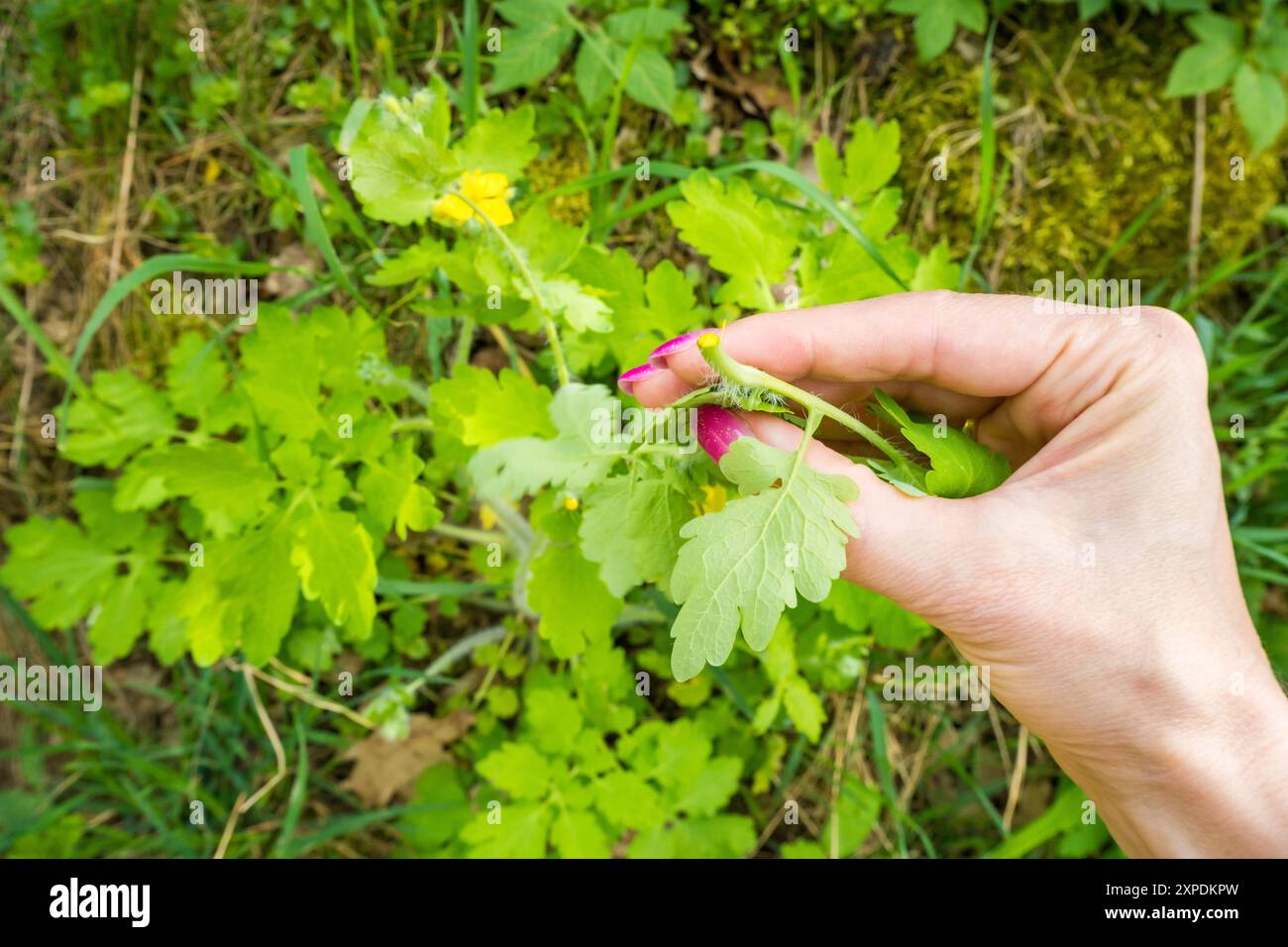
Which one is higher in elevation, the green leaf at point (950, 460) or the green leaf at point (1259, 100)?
the green leaf at point (1259, 100)

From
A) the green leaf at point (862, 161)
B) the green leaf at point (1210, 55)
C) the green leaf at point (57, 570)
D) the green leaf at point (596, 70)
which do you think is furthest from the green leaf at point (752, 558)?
the green leaf at point (1210, 55)

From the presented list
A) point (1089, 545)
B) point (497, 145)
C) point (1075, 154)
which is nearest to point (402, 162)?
point (497, 145)

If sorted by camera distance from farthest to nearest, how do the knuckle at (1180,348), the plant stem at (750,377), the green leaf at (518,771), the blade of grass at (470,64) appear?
the green leaf at (518,771), the blade of grass at (470,64), the knuckle at (1180,348), the plant stem at (750,377)

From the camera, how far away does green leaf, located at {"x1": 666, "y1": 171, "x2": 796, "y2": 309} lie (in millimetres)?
2045

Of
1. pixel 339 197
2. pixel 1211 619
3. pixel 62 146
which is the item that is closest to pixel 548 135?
pixel 339 197

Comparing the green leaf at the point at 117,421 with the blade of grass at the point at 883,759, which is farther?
the blade of grass at the point at 883,759

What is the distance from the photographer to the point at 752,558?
4.88ft

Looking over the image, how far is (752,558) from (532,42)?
2.08 meters

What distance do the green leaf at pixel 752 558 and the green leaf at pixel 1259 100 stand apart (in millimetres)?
2582

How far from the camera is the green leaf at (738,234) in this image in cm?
204

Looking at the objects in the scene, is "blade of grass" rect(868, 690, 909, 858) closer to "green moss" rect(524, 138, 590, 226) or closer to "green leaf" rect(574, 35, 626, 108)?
"green moss" rect(524, 138, 590, 226)

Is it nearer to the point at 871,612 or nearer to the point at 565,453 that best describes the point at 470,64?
the point at 565,453

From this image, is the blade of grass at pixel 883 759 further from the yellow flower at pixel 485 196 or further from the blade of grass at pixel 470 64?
the blade of grass at pixel 470 64

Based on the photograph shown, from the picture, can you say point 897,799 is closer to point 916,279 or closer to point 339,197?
point 916,279
